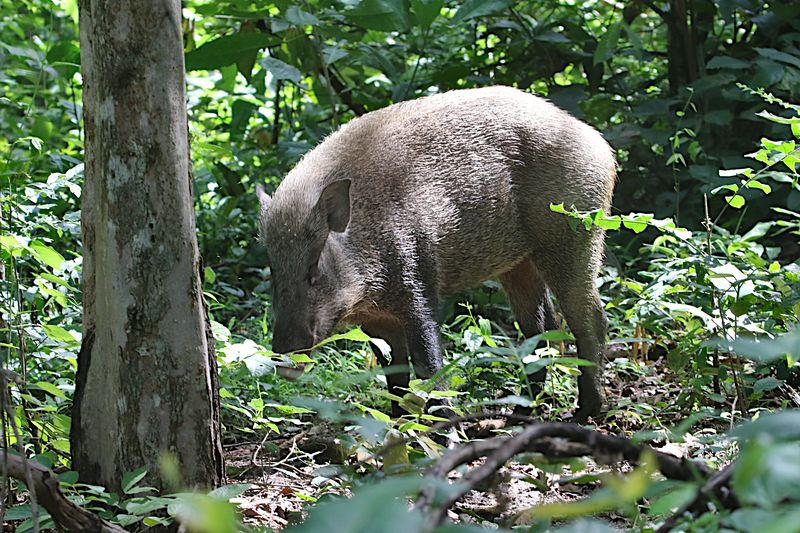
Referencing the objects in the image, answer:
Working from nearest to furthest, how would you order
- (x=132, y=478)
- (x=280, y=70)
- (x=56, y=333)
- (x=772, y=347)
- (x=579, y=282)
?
1. (x=772, y=347)
2. (x=132, y=478)
3. (x=56, y=333)
4. (x=579, y=282)
5. (x=280, y=70)

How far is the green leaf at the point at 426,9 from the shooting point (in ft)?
17.7

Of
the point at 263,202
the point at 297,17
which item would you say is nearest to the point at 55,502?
the point at 263,202

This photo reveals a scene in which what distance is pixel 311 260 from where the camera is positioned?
4.27m

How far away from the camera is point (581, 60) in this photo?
21.7 ft

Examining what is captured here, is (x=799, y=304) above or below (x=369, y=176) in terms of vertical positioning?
below

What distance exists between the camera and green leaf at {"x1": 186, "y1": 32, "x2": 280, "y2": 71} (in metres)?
5.51

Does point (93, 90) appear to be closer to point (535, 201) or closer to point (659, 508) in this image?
point (659, 508)

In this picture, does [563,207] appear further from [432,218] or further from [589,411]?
[589,411]

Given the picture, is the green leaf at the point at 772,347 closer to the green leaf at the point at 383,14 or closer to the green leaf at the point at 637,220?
the green leaf at the point at 637,220

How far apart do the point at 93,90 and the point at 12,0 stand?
21.7 ft

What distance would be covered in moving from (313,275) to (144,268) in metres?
1.80

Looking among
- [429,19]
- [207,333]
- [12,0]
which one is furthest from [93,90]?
[12,0]

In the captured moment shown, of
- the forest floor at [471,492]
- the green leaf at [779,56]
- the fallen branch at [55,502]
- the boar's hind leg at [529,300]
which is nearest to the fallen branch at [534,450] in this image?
the forest floor at [471,492]

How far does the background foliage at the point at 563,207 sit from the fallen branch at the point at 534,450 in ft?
5.45
